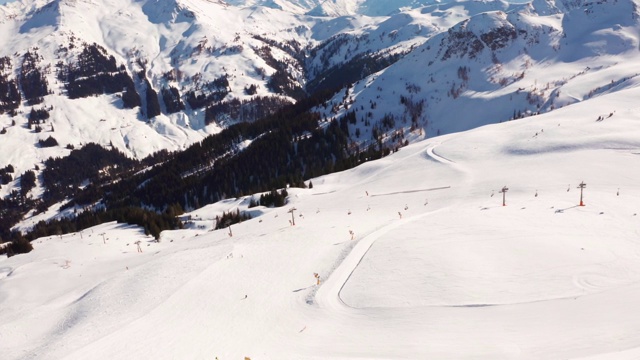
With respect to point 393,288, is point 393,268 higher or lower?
higher

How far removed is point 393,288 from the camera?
18.0m

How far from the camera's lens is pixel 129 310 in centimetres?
2011

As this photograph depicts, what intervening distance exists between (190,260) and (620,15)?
189 m

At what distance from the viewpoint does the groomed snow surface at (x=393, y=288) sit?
45.3 feet

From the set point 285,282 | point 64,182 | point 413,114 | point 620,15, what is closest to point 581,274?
point 285,282

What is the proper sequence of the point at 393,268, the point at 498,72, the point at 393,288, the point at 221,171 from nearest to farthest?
1. the point at 393,288
2. the point at 393,268
3. the point at 221,171
4. the point at 498,72

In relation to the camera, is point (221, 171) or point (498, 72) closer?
point (221, 171)

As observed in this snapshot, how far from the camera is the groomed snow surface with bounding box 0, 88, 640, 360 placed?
13805 millimetres

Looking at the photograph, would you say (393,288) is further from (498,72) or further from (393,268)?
(498,72)

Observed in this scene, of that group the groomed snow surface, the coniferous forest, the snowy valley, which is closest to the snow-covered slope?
the coniferous forest

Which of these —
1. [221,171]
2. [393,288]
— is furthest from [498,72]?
[393,288]

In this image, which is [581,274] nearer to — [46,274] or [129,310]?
[129,310]

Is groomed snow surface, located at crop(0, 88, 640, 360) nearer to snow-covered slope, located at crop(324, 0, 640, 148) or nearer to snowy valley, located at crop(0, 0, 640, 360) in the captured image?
snowy valley, located at crop(0, 0, 640, 360)

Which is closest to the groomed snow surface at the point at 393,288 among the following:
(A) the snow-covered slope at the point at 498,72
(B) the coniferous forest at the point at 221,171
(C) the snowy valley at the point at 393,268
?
(C) the snowy valley at the point at 393,268
